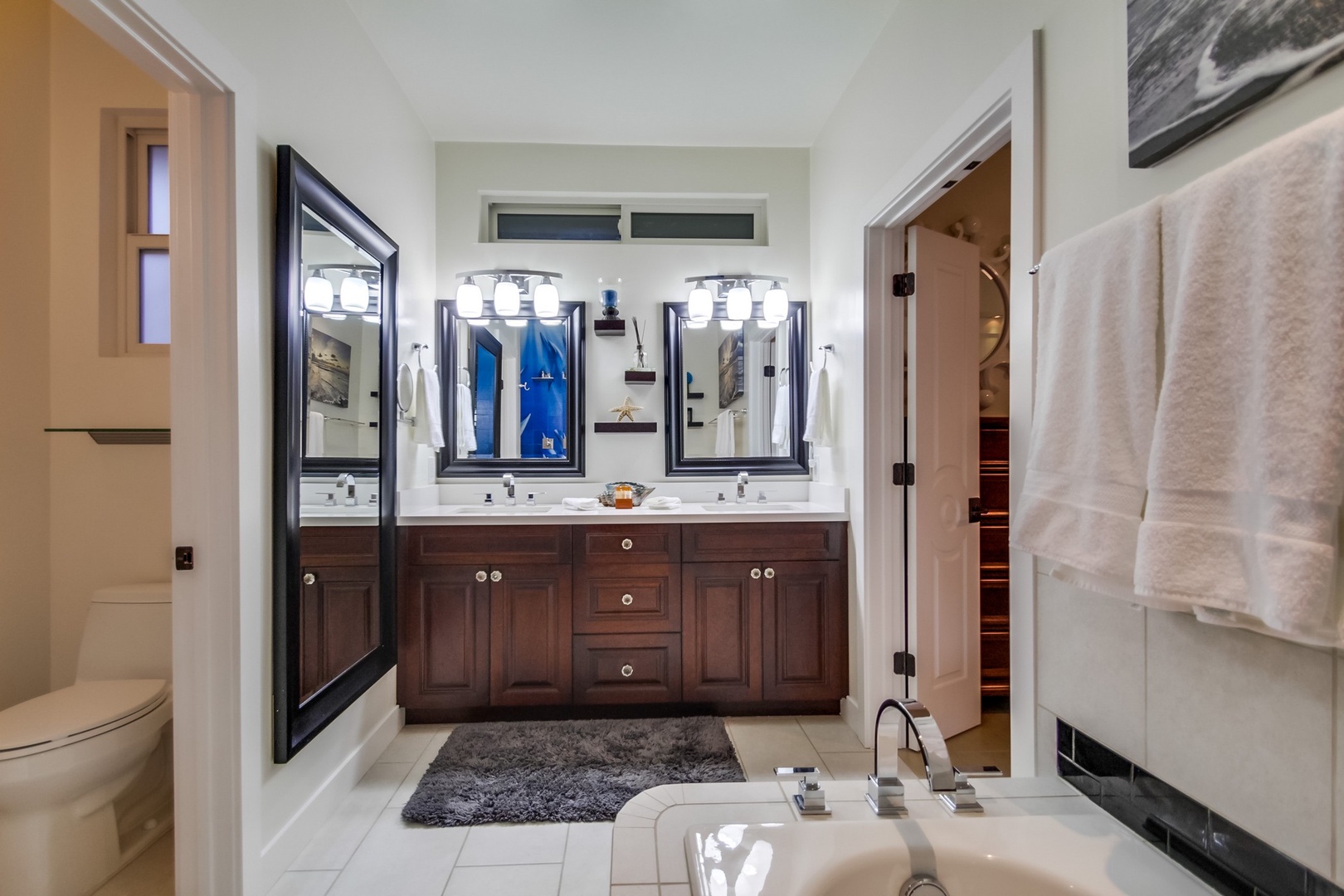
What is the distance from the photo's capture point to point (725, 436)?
3.15 meters

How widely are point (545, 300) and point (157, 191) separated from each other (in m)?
1.47

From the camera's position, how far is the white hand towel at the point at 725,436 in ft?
10.3

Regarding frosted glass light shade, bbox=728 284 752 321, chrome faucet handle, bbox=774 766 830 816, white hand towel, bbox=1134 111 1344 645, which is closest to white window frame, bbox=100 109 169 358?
frosted glass light shade, bbox=728 284 752 321

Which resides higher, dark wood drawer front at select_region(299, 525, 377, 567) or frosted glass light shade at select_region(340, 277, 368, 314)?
frosted glass light shade at select_region(340, 277, 368, 314)

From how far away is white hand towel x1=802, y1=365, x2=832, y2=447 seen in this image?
9.41ft

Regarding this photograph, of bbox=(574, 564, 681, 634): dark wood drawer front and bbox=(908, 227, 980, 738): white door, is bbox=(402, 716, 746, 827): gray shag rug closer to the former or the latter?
bbox=(574, 564, 681, 634): dark wood drawer front

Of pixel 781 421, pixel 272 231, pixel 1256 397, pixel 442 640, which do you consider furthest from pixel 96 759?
pixel 781 421

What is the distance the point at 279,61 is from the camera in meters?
1.70

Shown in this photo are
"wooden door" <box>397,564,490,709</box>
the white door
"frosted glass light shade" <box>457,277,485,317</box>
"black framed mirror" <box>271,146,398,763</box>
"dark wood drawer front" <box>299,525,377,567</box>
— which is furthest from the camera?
"frosted glass light shade" <box>457,277,485,317</box>

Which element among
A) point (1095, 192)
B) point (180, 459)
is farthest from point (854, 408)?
point (180, 459)

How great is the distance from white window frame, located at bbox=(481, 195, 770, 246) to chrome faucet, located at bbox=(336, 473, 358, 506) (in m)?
1.58

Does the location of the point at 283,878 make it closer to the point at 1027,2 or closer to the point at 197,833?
the point at 197,833

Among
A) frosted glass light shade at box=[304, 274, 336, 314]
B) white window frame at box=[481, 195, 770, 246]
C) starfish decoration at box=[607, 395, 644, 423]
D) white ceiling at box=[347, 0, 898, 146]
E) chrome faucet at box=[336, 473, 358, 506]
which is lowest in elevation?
chrome faucet at box=[336, 473, 358, 506]

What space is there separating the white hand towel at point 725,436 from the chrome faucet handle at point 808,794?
2215 millimetres
